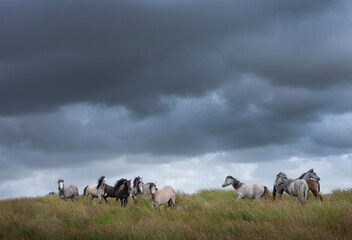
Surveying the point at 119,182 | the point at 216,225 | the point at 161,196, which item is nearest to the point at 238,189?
the point at 161,196

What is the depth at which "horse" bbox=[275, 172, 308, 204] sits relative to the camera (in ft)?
54.6

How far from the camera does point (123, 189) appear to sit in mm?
19750

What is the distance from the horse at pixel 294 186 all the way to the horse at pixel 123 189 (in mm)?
8044

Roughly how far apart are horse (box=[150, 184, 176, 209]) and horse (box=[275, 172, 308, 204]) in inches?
223

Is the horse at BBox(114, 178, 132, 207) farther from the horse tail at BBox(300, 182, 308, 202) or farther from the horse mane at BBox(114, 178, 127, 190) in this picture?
the horse tail at BBox(300, 182, 308, 202)

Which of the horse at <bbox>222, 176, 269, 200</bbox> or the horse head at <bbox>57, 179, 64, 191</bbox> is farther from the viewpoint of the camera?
the horse head at <bbox>57, 179, 64, 191</bbox>

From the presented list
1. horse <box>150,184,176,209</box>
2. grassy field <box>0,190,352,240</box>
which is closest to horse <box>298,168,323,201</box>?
grassy field <box>0,190,352,240</box>

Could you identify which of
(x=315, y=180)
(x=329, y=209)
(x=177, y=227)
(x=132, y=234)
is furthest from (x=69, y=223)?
(x=315, y=180)

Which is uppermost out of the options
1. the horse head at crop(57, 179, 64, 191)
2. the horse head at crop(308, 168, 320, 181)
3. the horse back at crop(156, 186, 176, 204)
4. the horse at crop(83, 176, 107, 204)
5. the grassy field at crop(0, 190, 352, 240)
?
the horse head at crop(57, 179, 64, 191)

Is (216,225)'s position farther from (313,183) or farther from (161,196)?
(313,183)

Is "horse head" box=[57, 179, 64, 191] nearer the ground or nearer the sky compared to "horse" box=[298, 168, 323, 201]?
nearer the sky

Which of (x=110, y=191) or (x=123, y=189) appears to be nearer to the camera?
(x=123, y=189)

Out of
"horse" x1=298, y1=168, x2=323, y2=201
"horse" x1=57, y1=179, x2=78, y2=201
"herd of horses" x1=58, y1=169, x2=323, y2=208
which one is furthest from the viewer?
"horse" x1=57, y1=179, x2=78, y2=201

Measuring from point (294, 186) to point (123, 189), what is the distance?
9156mm
